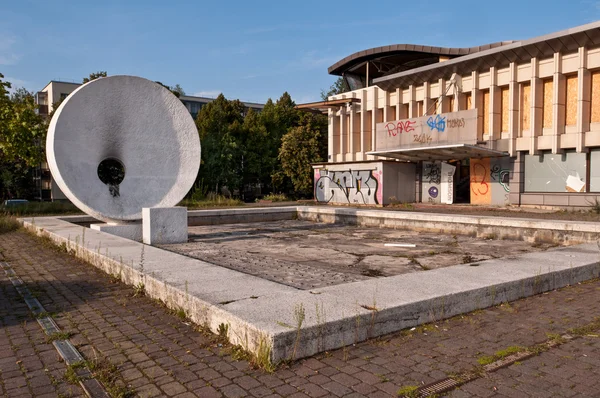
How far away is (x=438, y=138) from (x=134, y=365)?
24.5 m

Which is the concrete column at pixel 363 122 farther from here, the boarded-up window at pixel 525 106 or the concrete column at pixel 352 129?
the boarded-up window at pixel 525 106

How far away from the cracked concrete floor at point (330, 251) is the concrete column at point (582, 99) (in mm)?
12135

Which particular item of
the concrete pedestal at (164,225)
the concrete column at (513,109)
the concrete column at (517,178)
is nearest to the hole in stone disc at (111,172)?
the concrete pedestal at (164,225)

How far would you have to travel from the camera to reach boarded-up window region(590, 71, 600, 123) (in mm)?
22158

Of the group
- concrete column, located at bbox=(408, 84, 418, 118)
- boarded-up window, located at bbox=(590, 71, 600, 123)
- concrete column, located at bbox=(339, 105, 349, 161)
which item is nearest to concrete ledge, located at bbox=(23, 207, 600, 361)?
boarded-up window, located at bbox=(590, 71, 600, 123)

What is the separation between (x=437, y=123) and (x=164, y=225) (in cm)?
1883

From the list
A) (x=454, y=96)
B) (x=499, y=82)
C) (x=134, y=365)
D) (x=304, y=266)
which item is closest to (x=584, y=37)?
(x=499, y=82)

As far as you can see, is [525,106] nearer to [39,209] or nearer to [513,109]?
[513,109]

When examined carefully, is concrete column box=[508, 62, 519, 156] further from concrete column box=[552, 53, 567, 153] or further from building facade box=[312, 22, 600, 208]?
concrete column box=[552, 53, 567, 153]

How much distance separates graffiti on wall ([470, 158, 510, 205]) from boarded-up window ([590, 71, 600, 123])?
186 inches

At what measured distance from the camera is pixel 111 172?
13688 mm

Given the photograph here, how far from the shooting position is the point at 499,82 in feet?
84.0

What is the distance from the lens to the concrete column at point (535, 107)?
23.8m

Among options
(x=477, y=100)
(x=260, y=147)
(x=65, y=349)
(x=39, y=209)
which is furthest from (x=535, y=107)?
(x=260, y=147)
